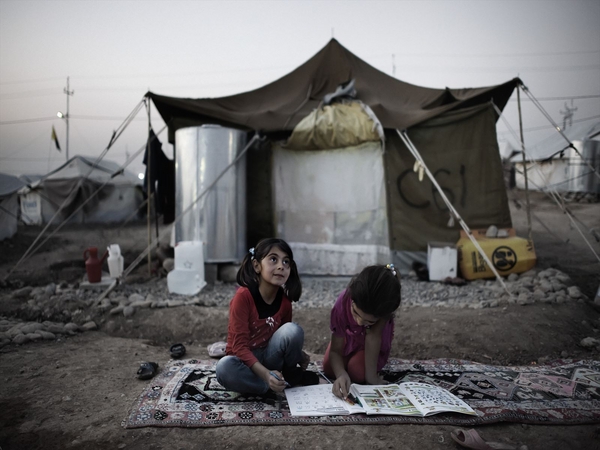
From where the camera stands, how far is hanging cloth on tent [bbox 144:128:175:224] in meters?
5.64

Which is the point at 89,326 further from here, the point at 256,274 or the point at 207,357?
the point at 256,274

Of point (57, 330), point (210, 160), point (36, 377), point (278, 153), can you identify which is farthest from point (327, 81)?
point (36, 377)

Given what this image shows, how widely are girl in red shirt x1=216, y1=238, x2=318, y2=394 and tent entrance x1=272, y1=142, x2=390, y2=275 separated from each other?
3333mm

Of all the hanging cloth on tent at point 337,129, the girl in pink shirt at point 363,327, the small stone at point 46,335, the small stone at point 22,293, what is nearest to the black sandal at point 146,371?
the girl in pink shirt at point 363,327

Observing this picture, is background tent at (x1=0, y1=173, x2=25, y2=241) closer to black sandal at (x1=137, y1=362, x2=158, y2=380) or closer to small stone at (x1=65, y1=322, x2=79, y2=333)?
small stone at (x1=65, y1=322, x2=79, y2=333)

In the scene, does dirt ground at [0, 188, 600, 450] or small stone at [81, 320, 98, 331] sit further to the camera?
small stone at [81, 320, 98, 331]

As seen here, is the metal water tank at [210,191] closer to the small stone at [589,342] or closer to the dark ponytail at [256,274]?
the dark ponytail at [256,274]

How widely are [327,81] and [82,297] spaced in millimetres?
4844

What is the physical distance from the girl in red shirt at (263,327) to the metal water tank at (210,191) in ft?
9.77

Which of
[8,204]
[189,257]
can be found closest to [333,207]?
[189,257]

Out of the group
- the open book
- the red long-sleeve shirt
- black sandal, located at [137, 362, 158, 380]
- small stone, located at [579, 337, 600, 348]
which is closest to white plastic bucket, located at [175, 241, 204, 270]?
black sandal, located at [137, 362, 158, 380]

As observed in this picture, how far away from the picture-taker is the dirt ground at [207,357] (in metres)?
1.70

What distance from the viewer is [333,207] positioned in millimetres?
5504

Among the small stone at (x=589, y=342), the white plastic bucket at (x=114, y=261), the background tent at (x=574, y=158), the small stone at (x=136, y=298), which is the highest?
the background tent at (x=574, y=158)
